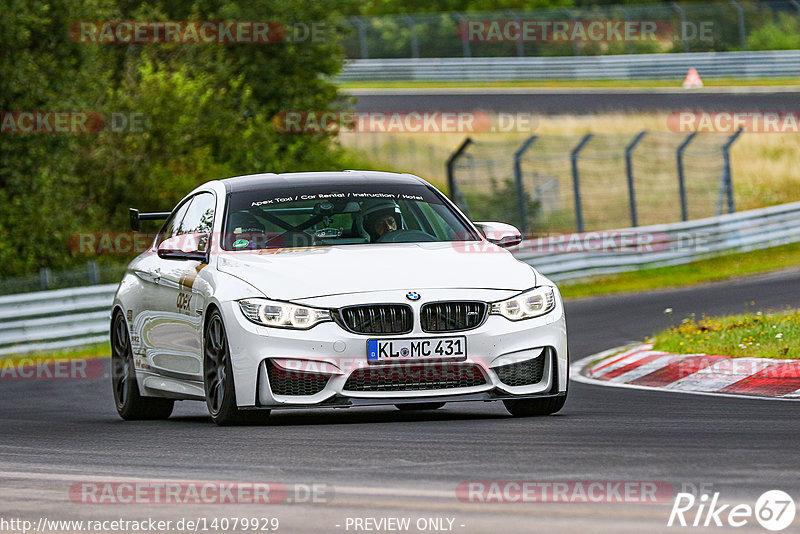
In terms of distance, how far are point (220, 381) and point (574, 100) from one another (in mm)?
36874

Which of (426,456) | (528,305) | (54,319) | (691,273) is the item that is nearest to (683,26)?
(691,273)

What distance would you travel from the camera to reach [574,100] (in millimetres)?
45531

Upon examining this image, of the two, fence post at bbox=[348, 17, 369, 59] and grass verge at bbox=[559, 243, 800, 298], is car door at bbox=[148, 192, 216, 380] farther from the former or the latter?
fence post at bbox=[348, 17, 369, 59]

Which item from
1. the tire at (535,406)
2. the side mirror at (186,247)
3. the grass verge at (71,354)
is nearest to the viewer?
the tire at (535,406)

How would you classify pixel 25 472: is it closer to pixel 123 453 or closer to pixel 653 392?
pixel 123 453

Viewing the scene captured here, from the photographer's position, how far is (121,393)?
38.5 ft

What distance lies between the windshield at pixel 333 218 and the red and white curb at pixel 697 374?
2423mm

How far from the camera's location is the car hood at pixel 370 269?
9.24 metres

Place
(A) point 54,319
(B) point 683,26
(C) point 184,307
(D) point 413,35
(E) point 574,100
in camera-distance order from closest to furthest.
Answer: (C) point 184,307
(A) point 54,319
(E) point 574,100
(B) point 683,26
(D) point 413,35

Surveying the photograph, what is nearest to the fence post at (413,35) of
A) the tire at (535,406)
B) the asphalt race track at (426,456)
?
the asphalt race track at (426,456)

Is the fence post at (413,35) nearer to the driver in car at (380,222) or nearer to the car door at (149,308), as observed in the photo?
the car door at (149,308)

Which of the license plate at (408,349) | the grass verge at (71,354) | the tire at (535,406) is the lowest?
the grass verge at (71,354)

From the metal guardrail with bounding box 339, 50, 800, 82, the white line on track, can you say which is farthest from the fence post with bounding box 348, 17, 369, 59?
the white line on track

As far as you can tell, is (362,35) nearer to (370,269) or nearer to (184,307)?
(184,307)
